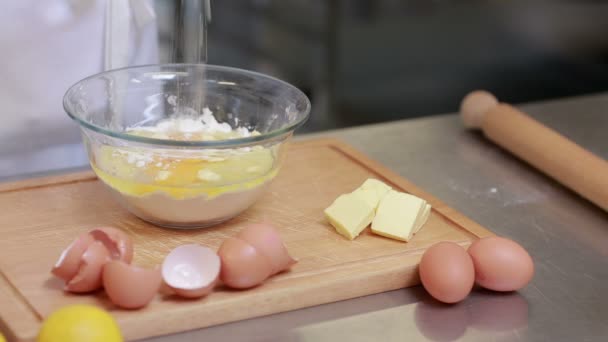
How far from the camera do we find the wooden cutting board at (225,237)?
104cm

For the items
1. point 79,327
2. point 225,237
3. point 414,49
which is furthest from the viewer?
point 414,49

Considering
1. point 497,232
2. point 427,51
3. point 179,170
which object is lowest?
point 427,51

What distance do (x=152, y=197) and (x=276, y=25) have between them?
208 centimetres

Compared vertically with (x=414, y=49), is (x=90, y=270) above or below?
above

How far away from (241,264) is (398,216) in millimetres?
283

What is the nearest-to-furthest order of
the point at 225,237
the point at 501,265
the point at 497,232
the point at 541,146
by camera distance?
Result: the point at 501,265, the point at 225,237, the point at 497,232, the point at 541,146

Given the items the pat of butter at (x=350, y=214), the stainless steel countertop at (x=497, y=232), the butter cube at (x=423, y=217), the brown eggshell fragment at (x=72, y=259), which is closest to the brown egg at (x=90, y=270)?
the brown eggshell fragment at (x=72, y=259)

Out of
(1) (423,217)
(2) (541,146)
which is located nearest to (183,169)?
(1) (423,217)

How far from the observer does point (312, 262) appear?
1.17m

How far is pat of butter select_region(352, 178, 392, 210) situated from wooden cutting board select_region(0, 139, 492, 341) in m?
0.06

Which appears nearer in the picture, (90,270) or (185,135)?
(90,270)

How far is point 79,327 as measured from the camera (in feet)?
2.93

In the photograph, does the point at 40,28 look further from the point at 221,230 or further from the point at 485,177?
the point at 485,177

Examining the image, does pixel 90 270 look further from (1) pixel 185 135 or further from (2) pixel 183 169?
(1) pixel 185 135
